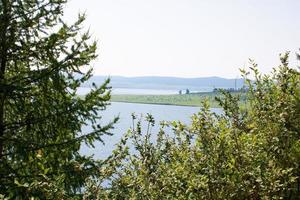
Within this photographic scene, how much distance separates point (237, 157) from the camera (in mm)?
3861

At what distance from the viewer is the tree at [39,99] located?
878 centimetres

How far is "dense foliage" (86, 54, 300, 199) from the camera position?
363cm

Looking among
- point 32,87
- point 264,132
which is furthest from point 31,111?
point 264,132

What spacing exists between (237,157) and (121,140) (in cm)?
281

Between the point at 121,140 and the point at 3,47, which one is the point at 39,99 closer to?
the point at 3,47

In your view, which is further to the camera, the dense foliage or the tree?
the tree

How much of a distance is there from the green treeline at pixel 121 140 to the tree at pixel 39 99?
2 cm

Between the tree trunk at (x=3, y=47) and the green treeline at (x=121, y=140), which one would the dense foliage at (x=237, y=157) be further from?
the tree trunk at (x=3, y=47)

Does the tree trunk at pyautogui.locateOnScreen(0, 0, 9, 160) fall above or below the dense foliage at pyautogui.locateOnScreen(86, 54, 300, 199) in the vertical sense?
above

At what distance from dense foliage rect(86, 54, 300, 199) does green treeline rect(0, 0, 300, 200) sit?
12 millimetres

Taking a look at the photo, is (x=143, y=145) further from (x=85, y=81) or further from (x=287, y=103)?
(x=85, y=81)

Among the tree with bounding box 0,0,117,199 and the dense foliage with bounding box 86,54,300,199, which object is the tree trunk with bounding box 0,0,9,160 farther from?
the dense foliage with bounding box 86,54,300,199

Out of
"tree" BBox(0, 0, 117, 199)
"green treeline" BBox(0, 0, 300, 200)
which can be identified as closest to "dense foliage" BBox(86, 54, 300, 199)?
"green treeline" BBox(0, 0, 300, 200)

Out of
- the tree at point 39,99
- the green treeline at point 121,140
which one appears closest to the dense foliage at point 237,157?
the green treeline at point 121,140
